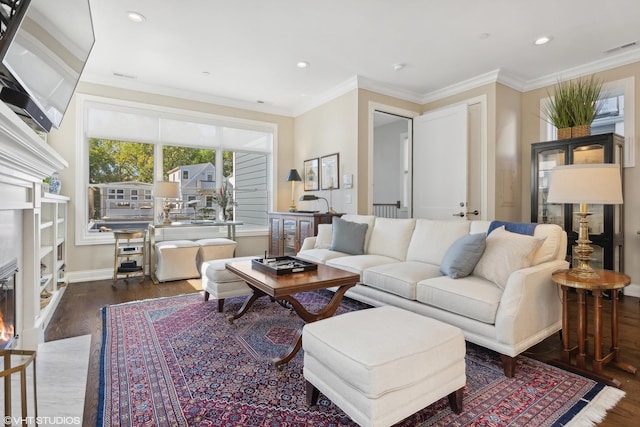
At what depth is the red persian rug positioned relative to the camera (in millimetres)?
1595

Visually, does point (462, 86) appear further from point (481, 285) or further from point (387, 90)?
point (481, 285)

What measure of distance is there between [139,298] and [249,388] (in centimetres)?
235

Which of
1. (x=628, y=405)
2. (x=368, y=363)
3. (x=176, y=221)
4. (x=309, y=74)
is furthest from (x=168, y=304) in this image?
(x=628, y=405)

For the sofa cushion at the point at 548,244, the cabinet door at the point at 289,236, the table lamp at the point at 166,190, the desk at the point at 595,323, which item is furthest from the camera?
the cabinet door at the point at 289,236

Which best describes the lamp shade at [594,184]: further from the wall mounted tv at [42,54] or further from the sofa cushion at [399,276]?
the wall mounted tv at [42,54]

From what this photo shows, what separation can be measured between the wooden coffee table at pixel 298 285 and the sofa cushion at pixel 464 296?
537 millimetres

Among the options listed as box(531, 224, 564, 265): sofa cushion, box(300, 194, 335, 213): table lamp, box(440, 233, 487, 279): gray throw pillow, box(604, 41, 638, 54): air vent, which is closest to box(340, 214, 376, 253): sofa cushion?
box(300, 194, 335, 213): table lamp

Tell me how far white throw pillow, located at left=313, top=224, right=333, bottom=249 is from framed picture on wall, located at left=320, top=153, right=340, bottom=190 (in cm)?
97

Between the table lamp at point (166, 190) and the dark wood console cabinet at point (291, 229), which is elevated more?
the table lamp at point (166, 190)

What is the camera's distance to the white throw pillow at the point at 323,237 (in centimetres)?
398

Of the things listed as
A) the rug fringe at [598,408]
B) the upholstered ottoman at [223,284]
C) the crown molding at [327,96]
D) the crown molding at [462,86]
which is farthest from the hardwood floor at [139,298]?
the crown molding at [327,96]

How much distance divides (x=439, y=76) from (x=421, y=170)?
1285 mm

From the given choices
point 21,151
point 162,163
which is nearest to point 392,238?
point 21,151

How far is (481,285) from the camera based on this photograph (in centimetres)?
229
